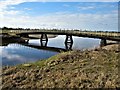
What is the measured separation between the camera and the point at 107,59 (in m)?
26.8

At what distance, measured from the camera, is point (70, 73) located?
23203mm

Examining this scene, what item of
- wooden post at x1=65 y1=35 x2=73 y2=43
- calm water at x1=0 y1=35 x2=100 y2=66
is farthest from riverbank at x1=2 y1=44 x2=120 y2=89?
wooden post at x1=65 y1=35 x2=73 y2=43

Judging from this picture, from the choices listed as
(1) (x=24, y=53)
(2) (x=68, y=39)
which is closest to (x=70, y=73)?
(1) (x=24, y=53)

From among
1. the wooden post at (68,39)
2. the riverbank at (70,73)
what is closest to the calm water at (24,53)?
the wooden post at (68,39)

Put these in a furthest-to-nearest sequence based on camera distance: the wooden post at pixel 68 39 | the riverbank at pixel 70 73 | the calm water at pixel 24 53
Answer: the wooden post at pixel 68 39 < the calm water at pixel 24 53 < the riverbank at pixel 70 73

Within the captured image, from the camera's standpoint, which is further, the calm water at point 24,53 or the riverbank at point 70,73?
the calm water at point 24,53

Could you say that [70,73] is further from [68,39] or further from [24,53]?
[68,39]

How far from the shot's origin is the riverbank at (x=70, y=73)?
68.8 feet

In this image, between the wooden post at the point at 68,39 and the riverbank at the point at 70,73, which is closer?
the riverbank at the point at 70,73

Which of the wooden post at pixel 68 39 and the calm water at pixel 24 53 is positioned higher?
the wooden post at pixel 68 39

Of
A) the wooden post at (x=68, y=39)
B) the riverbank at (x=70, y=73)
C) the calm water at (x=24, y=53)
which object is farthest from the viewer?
the wooden post at (x=68, y=39)

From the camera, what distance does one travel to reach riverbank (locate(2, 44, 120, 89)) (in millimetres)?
20969

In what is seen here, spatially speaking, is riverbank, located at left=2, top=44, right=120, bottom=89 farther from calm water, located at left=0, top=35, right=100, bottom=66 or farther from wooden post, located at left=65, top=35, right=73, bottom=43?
wooden post, located at left=65, top=35, right=73, bottom=43

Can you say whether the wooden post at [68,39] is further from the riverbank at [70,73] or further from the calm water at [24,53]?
the riverbank at [70,73]
